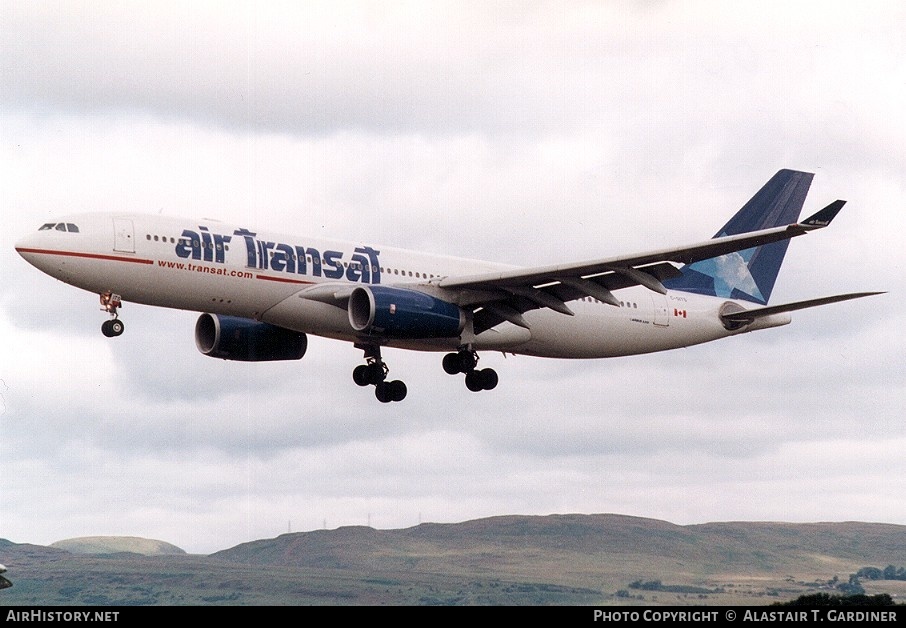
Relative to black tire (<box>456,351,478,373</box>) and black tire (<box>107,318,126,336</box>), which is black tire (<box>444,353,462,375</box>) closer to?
black tire (<box>456,351,478,373</box>)

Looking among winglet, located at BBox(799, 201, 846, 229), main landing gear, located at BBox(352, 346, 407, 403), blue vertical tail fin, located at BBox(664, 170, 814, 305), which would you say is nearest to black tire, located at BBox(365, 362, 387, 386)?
main landing gear, located at BBox(352, 346, 407, 403)

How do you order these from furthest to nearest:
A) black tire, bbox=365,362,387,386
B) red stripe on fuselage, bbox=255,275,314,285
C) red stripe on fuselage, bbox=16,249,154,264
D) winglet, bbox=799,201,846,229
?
black tire, bbox=365,362,387,386, red stripe on fuselage, bbox=255,275,314,285, red stripe on fuselage, bbox=16,249,154,264, winglet, bbox=799,201,846,229

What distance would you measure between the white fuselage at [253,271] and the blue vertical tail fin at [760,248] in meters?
6.86

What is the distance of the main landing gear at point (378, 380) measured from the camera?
1953 inches

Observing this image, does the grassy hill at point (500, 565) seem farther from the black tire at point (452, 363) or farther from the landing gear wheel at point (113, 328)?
the landing gear wheel at point (113, 328)

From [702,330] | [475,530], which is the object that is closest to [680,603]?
[702,330]

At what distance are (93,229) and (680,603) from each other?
2547 cm

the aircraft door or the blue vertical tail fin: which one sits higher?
the blue vertical tail fin

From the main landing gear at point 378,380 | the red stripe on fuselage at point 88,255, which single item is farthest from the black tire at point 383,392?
the red stripe on fuselage at point 88,255

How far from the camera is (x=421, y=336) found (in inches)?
1727

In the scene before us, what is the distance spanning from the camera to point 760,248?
184 feet

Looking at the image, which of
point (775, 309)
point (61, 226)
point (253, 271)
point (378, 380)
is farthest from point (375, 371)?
point (775, 309)

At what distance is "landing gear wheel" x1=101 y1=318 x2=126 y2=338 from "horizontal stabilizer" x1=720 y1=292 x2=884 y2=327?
21637mm

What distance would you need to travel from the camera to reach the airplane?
4122 centimetres
